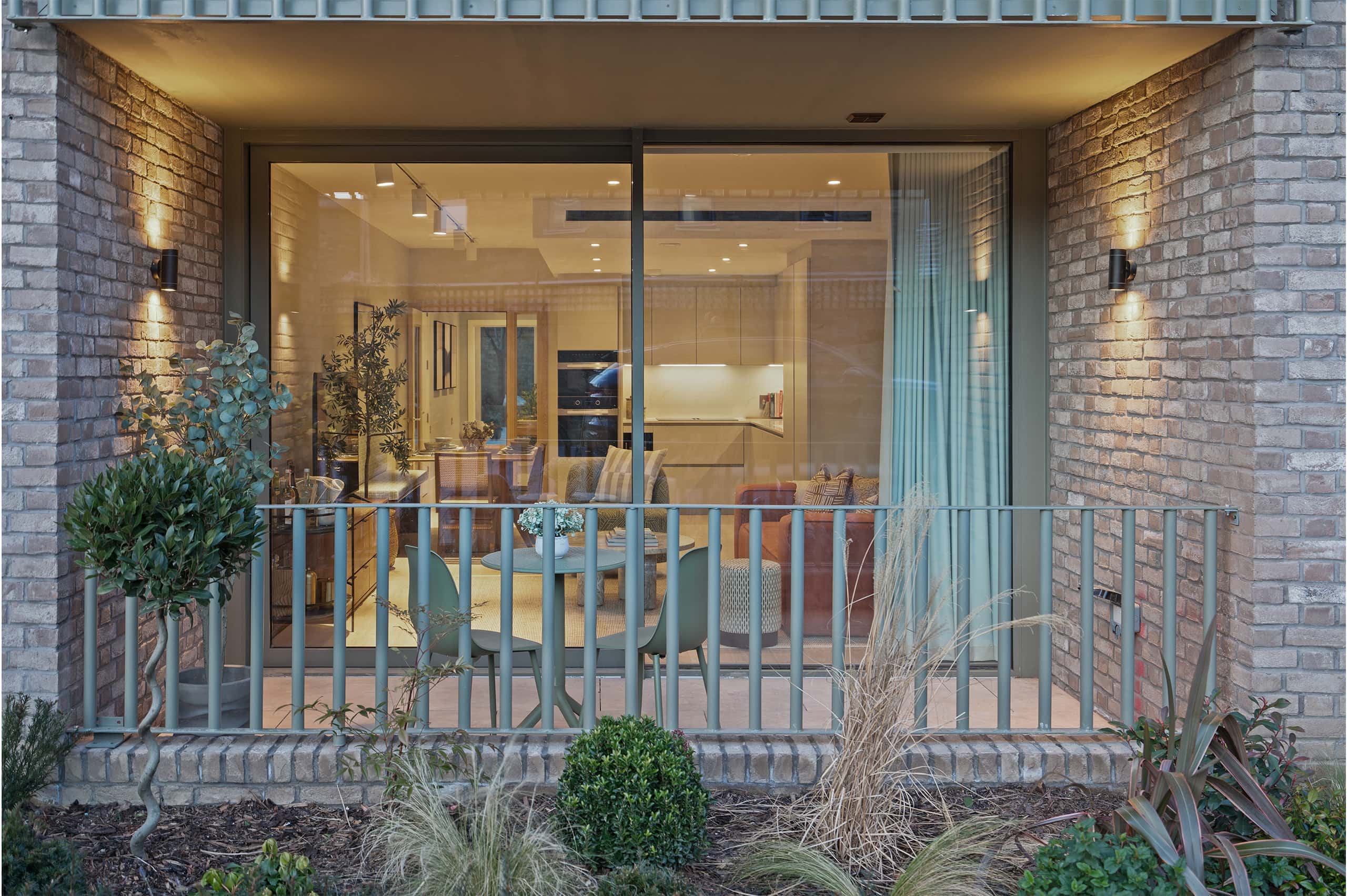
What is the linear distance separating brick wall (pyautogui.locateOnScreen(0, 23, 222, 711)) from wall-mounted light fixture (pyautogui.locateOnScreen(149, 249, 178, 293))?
0.66 feet

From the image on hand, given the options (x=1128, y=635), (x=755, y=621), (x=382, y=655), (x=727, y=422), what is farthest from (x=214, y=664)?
(x=1128, y=635)

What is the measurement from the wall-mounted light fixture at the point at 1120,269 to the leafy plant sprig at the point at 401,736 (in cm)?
299

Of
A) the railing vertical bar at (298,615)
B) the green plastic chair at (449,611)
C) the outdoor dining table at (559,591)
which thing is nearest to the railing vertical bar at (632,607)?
the outdoor dining table at (559,591)

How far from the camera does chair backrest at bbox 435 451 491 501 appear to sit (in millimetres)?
5410

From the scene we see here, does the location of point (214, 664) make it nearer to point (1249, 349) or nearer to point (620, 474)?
point (620, 474)

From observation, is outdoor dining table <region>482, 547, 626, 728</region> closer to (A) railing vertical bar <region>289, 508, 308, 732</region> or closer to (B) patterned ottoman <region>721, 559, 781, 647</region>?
(A) railing vertical bar <region>289, 508, 308, 732</region>

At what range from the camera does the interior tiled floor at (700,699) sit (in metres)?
4.61

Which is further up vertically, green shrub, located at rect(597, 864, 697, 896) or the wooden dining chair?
the wooden dining chair

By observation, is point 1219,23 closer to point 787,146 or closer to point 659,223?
point 787,146

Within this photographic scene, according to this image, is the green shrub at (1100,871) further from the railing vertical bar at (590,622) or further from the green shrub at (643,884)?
the railing vertical bar at (590,622)

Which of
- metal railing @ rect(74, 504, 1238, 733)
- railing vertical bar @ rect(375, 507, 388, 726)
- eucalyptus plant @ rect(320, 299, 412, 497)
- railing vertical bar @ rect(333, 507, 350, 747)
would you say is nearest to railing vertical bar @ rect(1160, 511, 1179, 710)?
metal railing @ rect(74, 504, 1238, 733)

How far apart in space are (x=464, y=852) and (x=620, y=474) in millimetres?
2771

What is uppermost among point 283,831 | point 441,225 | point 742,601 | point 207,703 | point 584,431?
point 441,225

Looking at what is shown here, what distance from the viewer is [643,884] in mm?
2820
